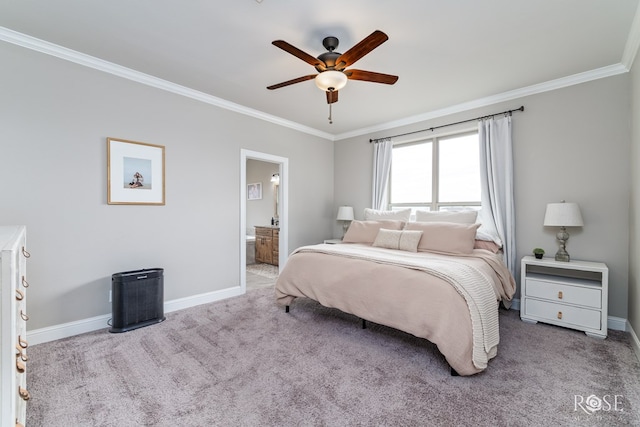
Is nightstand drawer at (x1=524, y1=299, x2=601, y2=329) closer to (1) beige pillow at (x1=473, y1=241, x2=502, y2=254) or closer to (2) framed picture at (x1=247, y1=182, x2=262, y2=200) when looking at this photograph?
(1) beige pillow at (x1=473, y1=241, x2=502, y2=254)

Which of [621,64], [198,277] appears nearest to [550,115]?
[621,64]

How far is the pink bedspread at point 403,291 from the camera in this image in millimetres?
1952

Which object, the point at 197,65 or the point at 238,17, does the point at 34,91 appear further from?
the point at 238,17

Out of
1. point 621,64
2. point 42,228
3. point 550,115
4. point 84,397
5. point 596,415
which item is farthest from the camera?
point 550,115

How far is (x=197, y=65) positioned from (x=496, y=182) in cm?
367

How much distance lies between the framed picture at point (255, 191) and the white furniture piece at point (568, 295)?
18.6 feet

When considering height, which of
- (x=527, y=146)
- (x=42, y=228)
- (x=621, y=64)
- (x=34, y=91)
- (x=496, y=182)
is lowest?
(x=42, y=228)

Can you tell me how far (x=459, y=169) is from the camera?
4.08 m

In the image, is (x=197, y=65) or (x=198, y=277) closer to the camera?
(x=197, y=65)

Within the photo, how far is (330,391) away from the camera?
1864mm

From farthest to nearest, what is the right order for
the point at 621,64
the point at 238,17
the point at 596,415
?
the point at 621,64 → the point at 238,17 → the point at 596,415

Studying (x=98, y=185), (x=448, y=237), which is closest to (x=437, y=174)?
(x=448, y=237)

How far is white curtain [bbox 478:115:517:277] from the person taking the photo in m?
3.44

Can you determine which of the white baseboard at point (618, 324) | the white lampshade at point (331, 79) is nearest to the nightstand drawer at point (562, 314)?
the white baseboard at point (618, 324)
